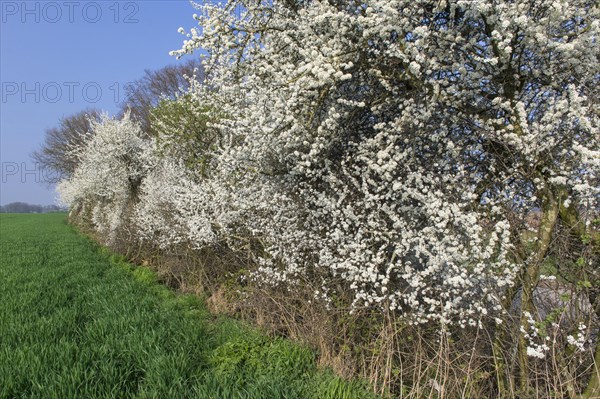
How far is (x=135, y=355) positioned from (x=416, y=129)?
153 inches

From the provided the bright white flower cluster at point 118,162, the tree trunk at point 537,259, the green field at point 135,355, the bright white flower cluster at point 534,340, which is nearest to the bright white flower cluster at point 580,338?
the bright white flower cluster at point 534,340

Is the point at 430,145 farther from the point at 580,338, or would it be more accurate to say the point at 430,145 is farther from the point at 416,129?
the point at 580,338

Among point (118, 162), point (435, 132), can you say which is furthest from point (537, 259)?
point (118, 162)

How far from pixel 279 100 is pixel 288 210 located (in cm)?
180

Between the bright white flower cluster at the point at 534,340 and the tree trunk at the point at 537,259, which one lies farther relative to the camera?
the tree trunk at the point at 537,259

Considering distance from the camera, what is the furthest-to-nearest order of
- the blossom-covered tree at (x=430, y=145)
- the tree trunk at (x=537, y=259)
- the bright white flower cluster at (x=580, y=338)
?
the tree trunk at (x=537, y=259) < the blossom-covered tree at (x=430, y=145) < the bright white flower cluster at (x=580, y=338)

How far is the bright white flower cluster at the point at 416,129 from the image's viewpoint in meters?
3.29

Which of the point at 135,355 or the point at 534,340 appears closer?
the point at 534,340

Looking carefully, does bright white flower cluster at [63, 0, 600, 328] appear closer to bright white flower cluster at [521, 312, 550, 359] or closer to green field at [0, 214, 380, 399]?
bright white flower cluster at [521, 312, 550, 359]

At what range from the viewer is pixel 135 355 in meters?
4.37

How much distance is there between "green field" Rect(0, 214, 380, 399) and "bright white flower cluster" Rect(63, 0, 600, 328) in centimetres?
107

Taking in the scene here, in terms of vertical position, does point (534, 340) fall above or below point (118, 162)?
below

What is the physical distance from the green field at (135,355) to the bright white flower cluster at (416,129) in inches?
42.0

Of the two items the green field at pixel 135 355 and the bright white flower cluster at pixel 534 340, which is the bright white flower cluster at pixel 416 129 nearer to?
the bright white flower cluster at pixel 534 340
